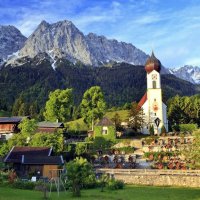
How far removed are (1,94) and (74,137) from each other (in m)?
124

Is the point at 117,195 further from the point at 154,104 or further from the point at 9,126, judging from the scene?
the point at 154,104

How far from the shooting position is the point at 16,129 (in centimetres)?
8338

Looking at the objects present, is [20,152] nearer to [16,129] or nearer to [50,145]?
[50,145]

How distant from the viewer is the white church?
84000mm

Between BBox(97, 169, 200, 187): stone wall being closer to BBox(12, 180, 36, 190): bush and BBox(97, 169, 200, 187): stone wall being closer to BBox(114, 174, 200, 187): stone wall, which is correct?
BBox(114, 174, 200, 187): stone wall

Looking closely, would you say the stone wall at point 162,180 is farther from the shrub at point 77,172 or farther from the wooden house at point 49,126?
the wooden house at point 49,126

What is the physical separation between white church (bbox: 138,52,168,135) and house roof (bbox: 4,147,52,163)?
32.1 meters

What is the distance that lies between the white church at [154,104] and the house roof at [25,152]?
32.1m

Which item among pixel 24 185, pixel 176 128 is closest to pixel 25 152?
pixel 24 185

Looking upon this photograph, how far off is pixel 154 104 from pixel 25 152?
39.1 metres

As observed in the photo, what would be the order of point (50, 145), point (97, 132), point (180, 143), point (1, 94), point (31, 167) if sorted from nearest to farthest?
point (31, 167) < point (50, 145) < point (180, 143) < point (97, 132) < point (1, 94)

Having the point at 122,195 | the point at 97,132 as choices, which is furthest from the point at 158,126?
the point at 122,195

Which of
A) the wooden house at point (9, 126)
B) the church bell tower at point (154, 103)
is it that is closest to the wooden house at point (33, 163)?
the wooden house at point (9, 126)

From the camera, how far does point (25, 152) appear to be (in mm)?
54969
